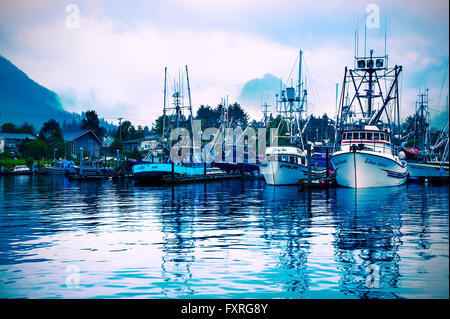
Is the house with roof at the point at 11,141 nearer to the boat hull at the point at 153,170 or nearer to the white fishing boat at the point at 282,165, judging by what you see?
the boat hull at the point at 153,170

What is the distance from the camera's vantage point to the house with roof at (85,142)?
152500 millimetres

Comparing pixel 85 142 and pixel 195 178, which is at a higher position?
pixel 85 142

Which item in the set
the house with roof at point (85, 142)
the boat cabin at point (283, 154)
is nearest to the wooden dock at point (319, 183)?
the boat cabin at point (283, 154)

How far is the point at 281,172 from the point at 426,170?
96.5ft

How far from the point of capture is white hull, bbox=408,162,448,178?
80.4 metres

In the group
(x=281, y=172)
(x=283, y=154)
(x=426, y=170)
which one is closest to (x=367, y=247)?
(x=283, y=154)

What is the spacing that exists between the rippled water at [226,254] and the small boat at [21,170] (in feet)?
320

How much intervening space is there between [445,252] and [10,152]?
145m

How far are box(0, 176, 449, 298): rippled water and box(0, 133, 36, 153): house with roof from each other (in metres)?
130

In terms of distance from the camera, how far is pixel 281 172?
7012 centimetres

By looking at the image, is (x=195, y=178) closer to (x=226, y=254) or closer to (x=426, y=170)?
(x=426, y=170)
